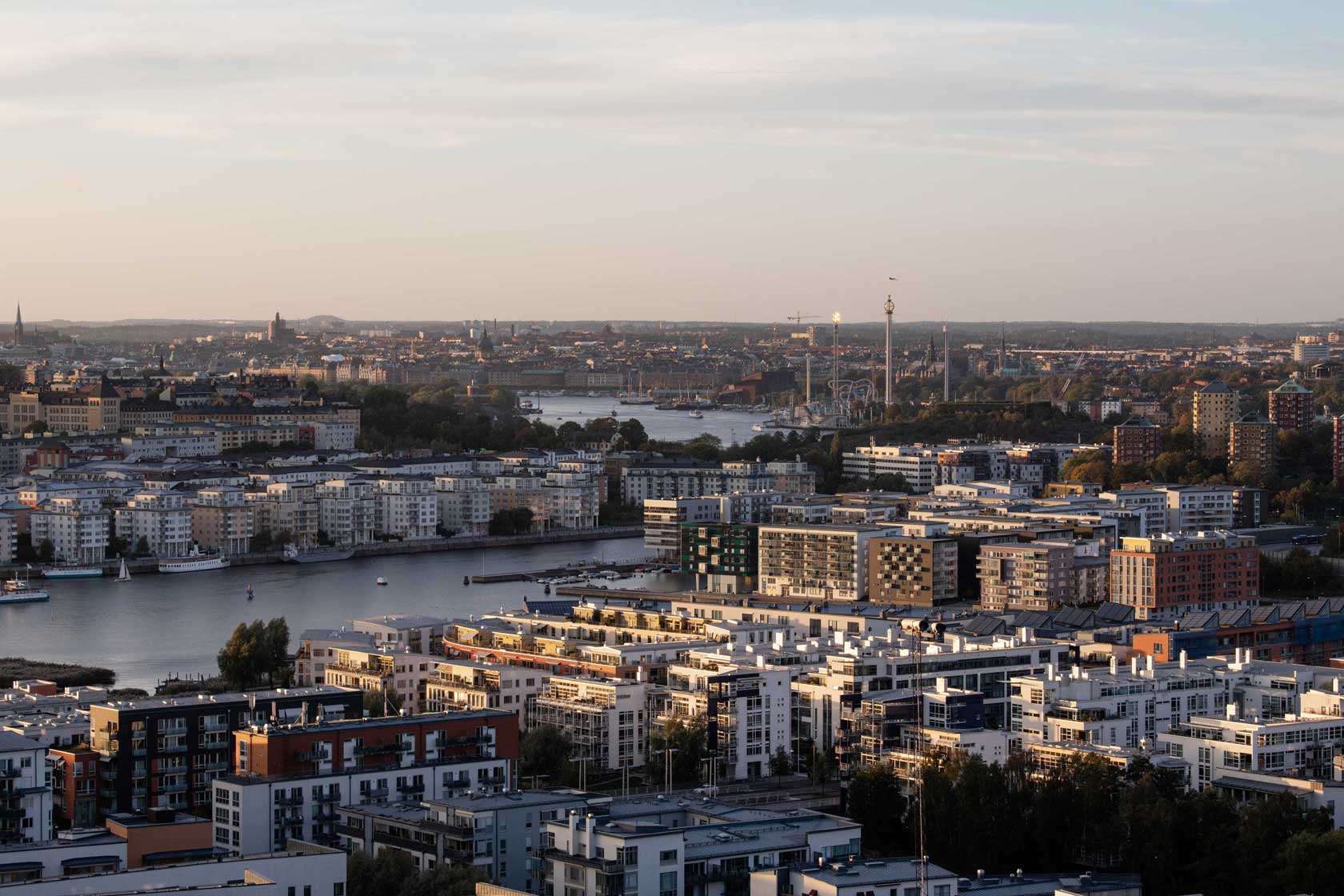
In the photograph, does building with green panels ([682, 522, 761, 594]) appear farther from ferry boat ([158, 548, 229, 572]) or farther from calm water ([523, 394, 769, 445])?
calm water ([523, 394, 769, 445])

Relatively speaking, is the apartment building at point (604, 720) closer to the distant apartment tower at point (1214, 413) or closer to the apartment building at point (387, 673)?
the apartment building at point (387, 673)

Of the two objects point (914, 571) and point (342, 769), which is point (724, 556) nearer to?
point (914, 571)

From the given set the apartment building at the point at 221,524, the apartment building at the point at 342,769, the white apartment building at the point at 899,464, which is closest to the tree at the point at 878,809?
the apartment building at the point at 342,769

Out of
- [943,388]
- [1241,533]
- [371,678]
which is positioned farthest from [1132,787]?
[943,388]

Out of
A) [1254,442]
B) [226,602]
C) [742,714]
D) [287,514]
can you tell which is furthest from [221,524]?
[742,714]

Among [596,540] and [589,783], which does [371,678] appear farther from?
[596,540]
